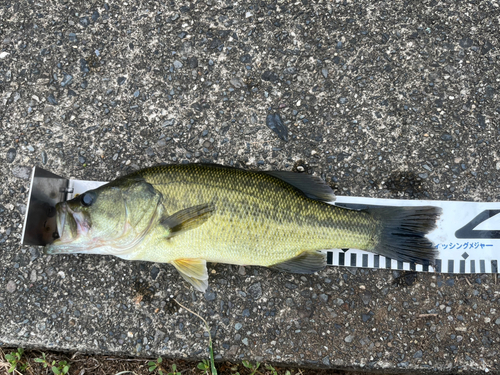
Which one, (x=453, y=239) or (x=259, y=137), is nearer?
(x=453, y=239)

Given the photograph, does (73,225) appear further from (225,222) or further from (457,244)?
(457,244)

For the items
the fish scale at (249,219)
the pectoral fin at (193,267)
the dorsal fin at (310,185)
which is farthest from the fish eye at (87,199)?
the dorsal fin at (310,185)

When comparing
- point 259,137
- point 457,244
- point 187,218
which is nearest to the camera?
point 187,218

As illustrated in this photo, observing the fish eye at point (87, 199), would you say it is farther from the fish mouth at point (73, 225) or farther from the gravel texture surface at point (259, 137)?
the gravel texture surface at point (259, 137)

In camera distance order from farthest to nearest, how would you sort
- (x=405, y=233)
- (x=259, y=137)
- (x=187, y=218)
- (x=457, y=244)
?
(x=259, y=137) < (x=457, y=244) < (x=405, y=233) < (x=187, y=218)

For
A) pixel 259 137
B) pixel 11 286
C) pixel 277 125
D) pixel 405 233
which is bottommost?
pixel 11 286

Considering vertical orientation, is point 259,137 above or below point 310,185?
above

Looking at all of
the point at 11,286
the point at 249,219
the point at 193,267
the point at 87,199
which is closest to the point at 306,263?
the point at 249,219
